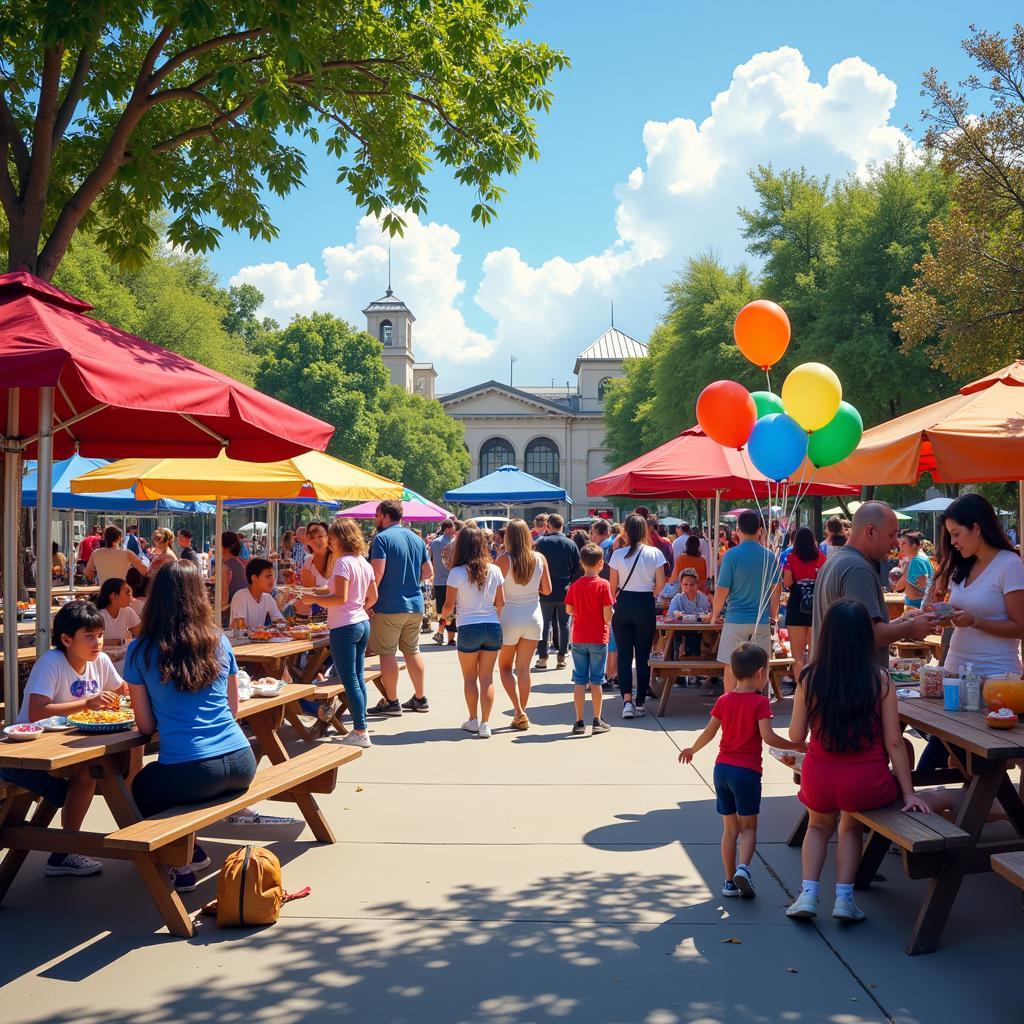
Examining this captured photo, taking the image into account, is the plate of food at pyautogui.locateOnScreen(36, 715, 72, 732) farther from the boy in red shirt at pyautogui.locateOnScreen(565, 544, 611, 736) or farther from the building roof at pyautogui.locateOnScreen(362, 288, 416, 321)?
the building roof at pyautogui.locateOnScreen(362, 288, 416, 321)

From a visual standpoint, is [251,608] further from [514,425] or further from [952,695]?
A: [514,425]

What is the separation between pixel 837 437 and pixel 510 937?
180 inches

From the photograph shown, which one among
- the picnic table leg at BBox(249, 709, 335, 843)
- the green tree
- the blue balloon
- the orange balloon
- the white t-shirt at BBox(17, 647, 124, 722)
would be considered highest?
the green tree

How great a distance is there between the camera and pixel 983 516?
5215mm

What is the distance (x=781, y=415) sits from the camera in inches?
300

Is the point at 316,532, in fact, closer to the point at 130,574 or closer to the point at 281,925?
the point at 130,574

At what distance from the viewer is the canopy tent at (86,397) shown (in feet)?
15.1

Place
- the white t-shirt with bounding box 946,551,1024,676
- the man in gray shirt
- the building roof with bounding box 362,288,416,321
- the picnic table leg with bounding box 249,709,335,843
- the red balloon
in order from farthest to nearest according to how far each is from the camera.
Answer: the building roof with bounding box 362,288,416,321, the man in gray shirt, the red balloon, the picnic table leg with bounding box 249,709,335,843, the white t-shirt with bounding box 946,551,1024,676

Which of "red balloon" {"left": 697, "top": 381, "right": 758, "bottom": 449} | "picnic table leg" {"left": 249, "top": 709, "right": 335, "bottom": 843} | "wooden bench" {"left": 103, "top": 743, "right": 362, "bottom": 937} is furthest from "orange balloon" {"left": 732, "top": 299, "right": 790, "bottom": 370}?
"wooden bench" {"left": 103, "top": 743, "right": 362, "bottom": 937}

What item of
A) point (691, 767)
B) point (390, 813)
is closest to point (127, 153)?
point (390, 813)

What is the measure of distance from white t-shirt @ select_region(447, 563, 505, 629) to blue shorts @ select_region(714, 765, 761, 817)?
4.14 m

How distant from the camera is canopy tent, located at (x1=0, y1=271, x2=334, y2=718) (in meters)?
4.59

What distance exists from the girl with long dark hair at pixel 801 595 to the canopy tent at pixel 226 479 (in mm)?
4579

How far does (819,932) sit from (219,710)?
282 centimetres
